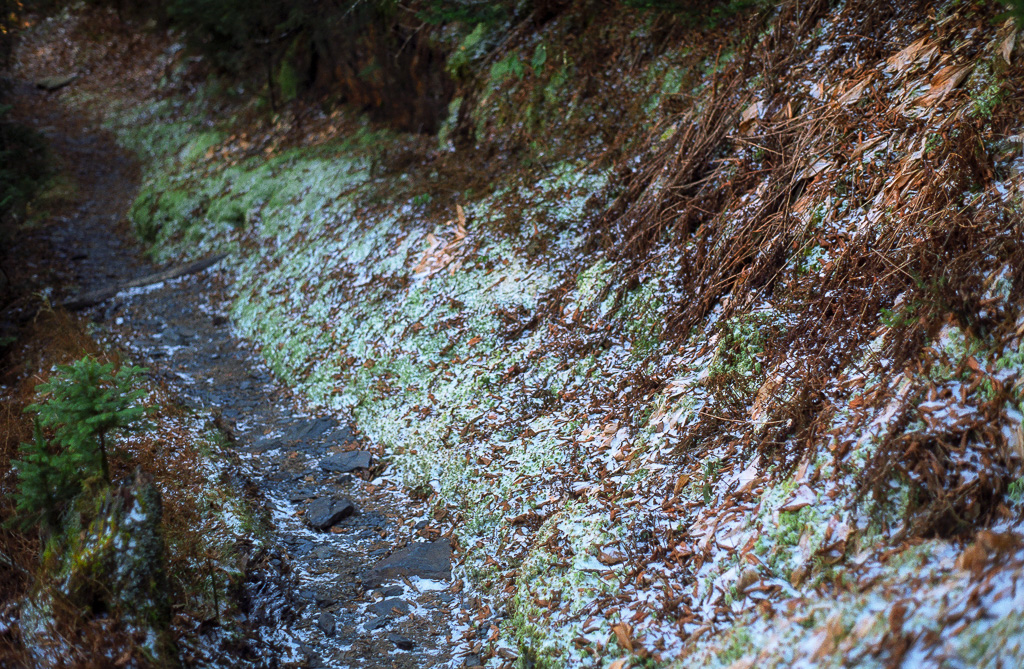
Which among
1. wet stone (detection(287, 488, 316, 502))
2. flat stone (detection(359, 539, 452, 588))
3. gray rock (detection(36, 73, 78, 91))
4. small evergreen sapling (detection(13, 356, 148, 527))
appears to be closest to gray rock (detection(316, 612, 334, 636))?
flat stone (detection(359, 539, 452, 588))

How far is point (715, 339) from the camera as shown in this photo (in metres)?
4.88

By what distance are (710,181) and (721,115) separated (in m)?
0.77

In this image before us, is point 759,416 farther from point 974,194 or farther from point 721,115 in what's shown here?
point 721,115

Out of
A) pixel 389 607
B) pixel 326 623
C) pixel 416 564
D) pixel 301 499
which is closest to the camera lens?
pixel 326 623

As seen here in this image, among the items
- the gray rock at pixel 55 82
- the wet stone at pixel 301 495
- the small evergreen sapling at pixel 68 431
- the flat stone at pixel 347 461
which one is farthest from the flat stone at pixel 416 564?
the gray rock at pixel 55 82

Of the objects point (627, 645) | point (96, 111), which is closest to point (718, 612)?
point (627, 645)

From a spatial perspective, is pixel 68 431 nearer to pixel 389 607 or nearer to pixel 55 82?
pixel 389 607

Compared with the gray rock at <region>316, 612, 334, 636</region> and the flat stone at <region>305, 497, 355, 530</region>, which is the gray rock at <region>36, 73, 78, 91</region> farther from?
the gray rock at <region>316, 612, 334, 636</region>

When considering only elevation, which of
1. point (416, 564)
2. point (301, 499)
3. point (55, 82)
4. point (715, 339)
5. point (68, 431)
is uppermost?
point (55, 82)

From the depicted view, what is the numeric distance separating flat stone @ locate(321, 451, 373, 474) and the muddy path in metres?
0.01

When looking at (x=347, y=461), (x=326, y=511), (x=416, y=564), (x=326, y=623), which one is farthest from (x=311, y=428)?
(x=326, y=623)

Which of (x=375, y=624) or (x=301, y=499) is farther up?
(x=301, y=499)

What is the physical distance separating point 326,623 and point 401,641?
60 centimetres

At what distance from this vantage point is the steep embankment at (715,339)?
10.3 feet
